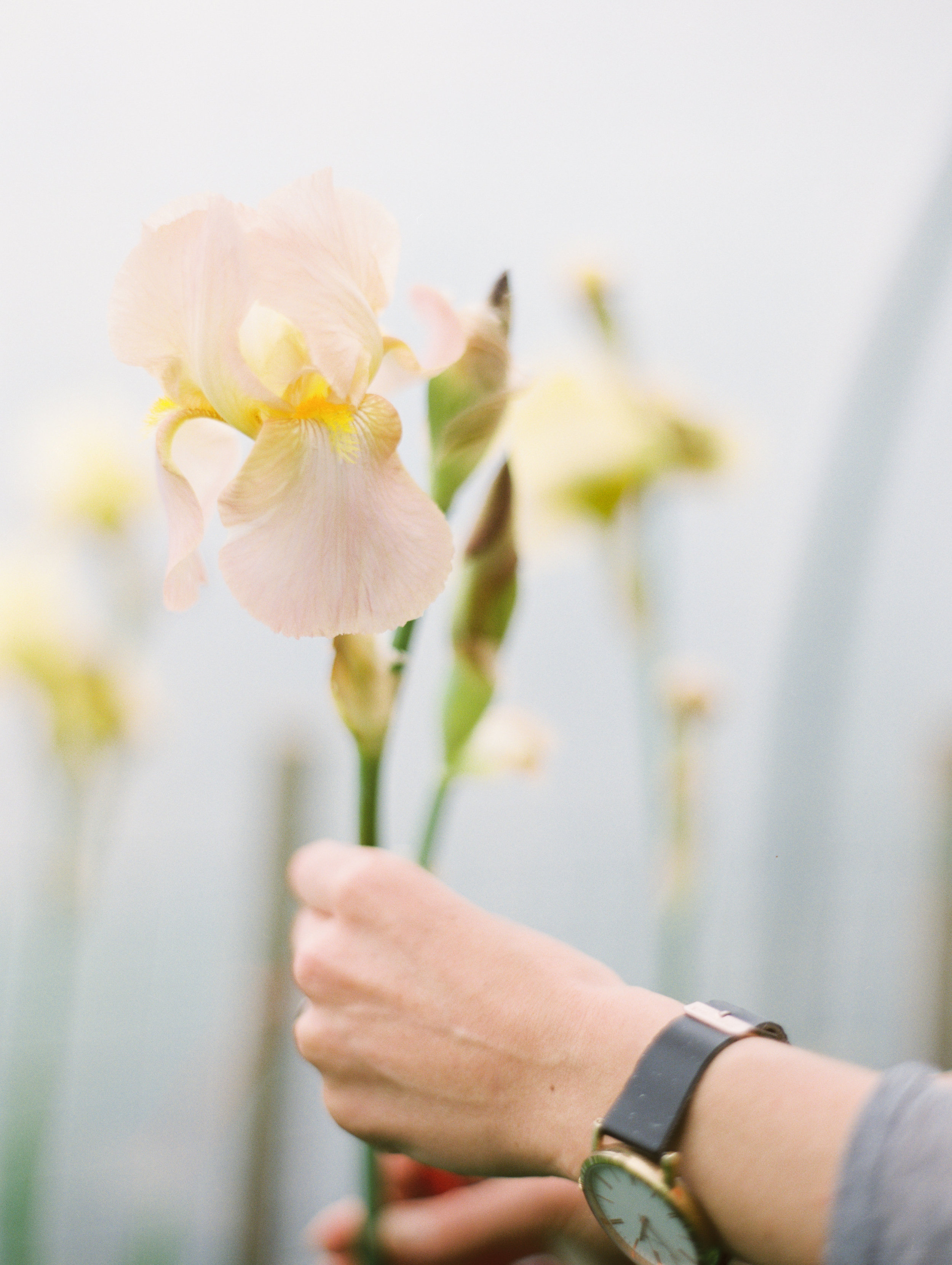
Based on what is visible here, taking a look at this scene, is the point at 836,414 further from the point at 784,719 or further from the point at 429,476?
the point at 429,476

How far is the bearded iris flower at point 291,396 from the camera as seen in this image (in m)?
0.22

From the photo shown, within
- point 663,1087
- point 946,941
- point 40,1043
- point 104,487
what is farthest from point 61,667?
point 946,941

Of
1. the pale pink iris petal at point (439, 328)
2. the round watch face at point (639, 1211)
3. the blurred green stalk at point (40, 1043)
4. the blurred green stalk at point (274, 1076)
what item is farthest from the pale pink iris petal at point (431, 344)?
the blurred green stalk at point (274, 1076)

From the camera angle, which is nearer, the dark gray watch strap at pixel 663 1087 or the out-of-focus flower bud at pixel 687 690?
the dark gray watch strap at pixel 663 1087

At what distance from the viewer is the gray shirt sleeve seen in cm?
21

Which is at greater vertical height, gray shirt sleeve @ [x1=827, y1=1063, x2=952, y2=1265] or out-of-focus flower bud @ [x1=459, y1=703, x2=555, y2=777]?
out-of-focus flower bud @ [x1=459, y1=703, x2=555, y2=777]

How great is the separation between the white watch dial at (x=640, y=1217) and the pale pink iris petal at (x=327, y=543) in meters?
0.15

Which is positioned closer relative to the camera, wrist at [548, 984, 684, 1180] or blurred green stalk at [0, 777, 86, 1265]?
wrist at [548, 984, 684, 1180]

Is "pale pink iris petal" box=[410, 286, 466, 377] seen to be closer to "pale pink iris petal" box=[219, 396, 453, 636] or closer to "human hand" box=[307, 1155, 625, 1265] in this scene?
"pale pink iris petal" box=[219, 396, 453, 636]

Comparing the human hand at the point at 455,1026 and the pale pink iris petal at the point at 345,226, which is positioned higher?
the pale pink iris petal at the point at 345,226

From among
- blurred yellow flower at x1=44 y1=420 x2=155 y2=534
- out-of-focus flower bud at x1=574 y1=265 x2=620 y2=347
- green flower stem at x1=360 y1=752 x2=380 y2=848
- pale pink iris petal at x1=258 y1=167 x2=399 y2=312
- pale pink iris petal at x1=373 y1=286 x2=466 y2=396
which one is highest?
out-of-focus flower bud at x1=574 y1=265 x2=620 y2=347

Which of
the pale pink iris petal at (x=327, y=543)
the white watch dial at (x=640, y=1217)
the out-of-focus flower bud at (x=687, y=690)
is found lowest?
the white watch dial at (x=640, y=1217)

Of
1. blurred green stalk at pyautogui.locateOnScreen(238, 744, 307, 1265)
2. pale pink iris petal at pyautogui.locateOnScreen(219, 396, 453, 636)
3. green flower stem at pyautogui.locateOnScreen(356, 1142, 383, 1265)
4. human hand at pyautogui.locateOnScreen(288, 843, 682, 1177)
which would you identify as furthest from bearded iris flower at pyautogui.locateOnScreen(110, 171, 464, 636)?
blurred green stalk at pyautogui.locateOnScreen(238, 744, 307, 1265)

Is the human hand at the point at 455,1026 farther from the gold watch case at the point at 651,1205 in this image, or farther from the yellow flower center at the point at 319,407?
the yellow flower center at the point at 319,407
